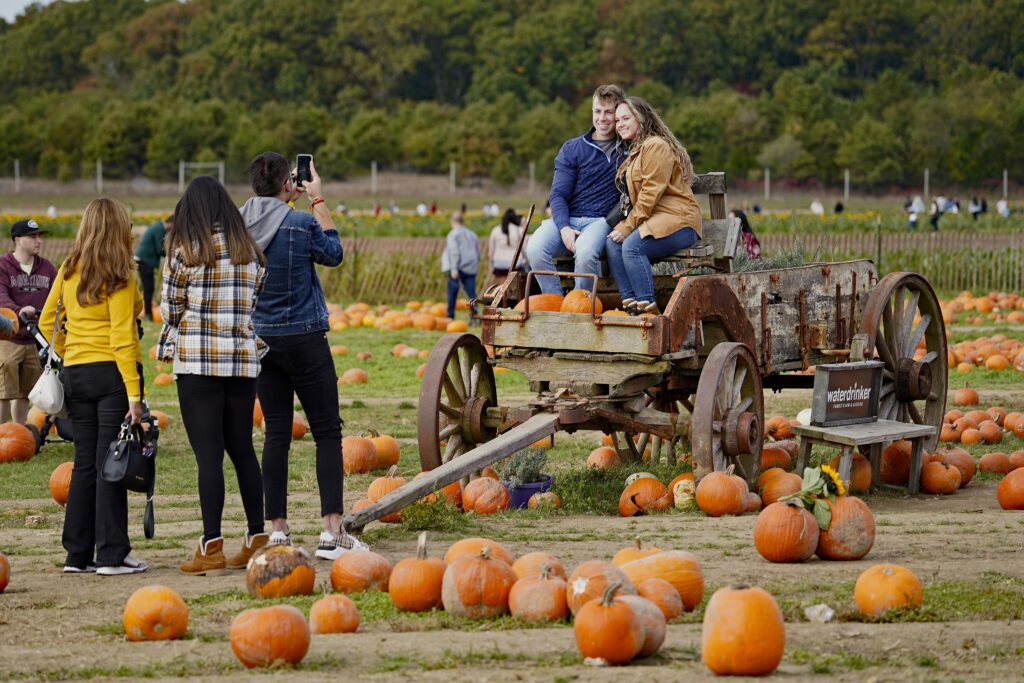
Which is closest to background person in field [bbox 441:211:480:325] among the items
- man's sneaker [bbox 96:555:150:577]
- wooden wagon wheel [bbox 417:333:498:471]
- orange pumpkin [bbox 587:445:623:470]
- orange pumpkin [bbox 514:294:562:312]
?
orange pumpkin [bbox 587:445:623:470]

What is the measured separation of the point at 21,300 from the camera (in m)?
10.9

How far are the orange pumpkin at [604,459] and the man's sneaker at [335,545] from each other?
3133 millimetres

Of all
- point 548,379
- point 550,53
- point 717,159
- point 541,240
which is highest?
point 550,53

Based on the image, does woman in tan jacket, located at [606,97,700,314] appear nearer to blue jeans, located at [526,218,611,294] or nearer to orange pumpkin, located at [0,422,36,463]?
blue jeans, located at [526,218,611,294]

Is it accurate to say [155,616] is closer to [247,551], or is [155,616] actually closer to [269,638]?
[269,638]

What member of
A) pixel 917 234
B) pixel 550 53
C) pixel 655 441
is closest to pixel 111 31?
pixel 550 53

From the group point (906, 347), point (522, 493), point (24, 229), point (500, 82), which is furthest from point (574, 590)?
point (500, 82)

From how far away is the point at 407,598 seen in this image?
20.0 feet

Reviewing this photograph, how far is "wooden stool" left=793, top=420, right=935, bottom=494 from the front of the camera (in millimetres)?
8922

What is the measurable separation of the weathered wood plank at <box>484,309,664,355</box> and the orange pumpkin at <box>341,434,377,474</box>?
1.89 metres

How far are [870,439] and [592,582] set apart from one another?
3.83 metres

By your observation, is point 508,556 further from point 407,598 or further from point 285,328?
point 285,328

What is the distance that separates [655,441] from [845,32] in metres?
111

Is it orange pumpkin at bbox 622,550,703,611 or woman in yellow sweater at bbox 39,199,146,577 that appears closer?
orange pumpkin at bbox 622,550,703,611
